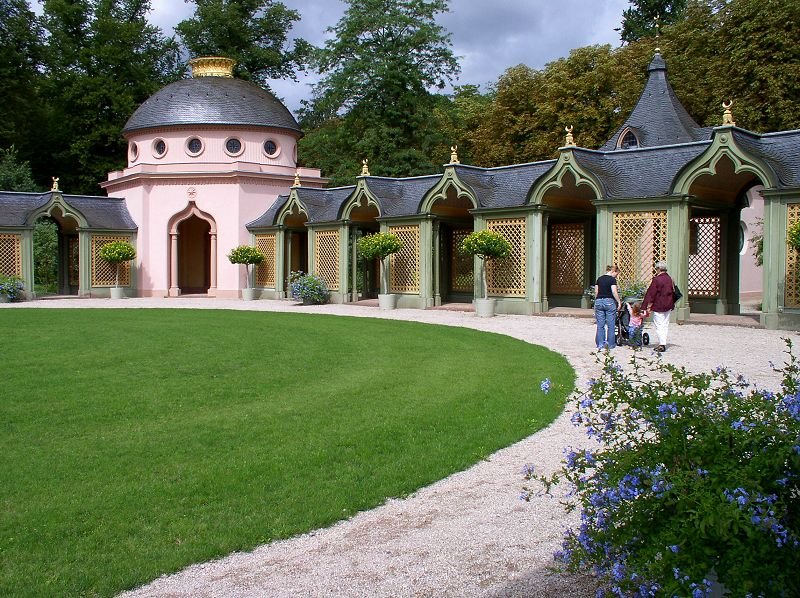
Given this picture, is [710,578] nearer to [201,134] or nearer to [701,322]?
[701,322]

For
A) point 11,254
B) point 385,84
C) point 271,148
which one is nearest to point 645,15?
point 385,84

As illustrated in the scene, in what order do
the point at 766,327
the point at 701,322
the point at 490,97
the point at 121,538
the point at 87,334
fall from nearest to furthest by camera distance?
1. the point at 121,538
2. the point at 87,334
3. the point at 766,327
4. the point at 701,322
5. the point at 490,97

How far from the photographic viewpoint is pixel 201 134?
3775cm

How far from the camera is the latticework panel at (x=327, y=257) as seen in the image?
3099cm

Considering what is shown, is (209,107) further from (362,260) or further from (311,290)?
(311,290)

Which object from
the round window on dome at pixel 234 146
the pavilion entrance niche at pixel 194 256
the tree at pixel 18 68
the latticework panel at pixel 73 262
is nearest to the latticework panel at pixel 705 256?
the round window on dome at pixel 234 146

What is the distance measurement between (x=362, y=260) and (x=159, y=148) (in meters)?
12.8

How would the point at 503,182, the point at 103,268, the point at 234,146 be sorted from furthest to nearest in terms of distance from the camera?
1. the point at 234,146
2. the point at 103,268
3. the point at 503,182

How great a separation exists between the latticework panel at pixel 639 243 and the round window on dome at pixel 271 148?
834 inches

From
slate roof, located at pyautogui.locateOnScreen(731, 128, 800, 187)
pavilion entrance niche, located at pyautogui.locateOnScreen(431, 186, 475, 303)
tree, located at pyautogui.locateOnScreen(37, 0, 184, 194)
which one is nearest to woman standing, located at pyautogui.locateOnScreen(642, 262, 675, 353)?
slate roof, located at pyautogui.locateOnScreen(731, 128, 800, 187)

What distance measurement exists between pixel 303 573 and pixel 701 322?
1768cm

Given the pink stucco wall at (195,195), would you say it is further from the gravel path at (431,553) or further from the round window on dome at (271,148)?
the gravel path at (431,553)

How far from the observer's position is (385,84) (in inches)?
1759

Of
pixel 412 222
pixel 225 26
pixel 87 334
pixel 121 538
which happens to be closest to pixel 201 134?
pixel 412 222
